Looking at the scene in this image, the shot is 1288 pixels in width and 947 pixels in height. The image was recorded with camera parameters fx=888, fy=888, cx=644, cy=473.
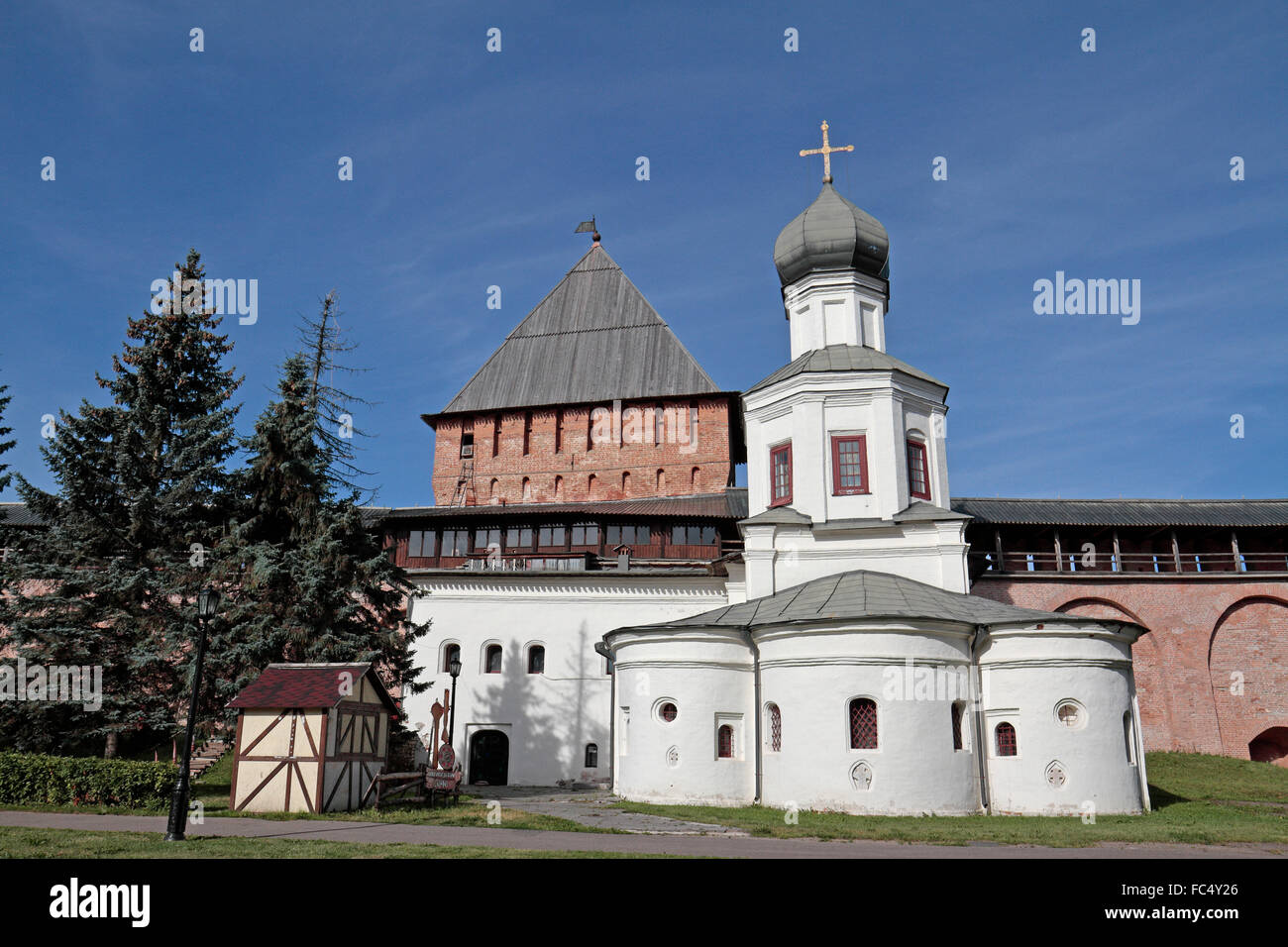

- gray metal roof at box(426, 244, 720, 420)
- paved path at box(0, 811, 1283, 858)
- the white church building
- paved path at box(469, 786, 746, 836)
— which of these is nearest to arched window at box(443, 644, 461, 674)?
the white church building

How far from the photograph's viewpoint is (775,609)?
20047 millimetres

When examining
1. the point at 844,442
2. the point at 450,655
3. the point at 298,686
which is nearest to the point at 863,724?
the point at 844,442

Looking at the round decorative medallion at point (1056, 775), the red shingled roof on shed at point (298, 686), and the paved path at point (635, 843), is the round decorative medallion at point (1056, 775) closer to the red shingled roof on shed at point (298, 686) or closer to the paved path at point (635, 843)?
the paved path at point (635, 843)

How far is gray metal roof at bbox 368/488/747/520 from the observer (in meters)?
30.1

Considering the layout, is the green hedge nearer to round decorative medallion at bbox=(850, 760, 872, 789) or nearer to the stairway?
the stairway

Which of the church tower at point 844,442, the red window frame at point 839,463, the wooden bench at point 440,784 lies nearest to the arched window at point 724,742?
the church tower at point 844,442

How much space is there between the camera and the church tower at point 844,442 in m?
22.5

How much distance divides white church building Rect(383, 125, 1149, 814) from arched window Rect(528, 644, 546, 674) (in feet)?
0.20

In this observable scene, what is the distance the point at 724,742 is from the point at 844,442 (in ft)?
28.4

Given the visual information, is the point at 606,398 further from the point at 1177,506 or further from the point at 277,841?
the point at 277,841

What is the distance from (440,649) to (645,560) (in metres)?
7.24

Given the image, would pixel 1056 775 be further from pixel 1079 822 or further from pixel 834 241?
pixel 834 241
